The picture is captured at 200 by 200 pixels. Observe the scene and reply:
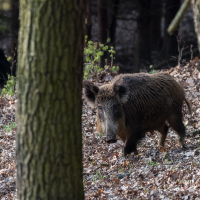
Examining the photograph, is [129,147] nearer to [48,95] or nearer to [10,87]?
[48,95]

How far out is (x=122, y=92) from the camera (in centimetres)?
611

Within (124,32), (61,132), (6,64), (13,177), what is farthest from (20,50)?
(124,32)

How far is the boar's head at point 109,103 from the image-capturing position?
5801mm

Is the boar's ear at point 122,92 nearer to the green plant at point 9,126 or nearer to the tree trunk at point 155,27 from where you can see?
the green plant at point 9,126

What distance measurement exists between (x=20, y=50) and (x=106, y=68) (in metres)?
7.05

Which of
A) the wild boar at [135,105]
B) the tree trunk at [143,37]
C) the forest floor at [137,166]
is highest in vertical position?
the tree trunk at [143,37]

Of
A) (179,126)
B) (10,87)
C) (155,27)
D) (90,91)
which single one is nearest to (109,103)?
(90,91)

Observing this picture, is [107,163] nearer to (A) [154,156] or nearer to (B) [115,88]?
(A) [154,156]

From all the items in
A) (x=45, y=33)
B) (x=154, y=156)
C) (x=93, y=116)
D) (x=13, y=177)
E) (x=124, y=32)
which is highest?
(x=124, y=32)

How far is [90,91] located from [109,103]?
507mm

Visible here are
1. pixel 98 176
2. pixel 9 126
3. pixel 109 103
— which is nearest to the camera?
pixel 98 176

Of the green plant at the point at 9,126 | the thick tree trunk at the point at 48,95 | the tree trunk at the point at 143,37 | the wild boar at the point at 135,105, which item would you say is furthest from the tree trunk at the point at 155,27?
the thick tree trunk at the point at 48,95

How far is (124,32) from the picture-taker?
84.3 feet

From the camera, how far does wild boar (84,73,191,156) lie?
5.98 m
